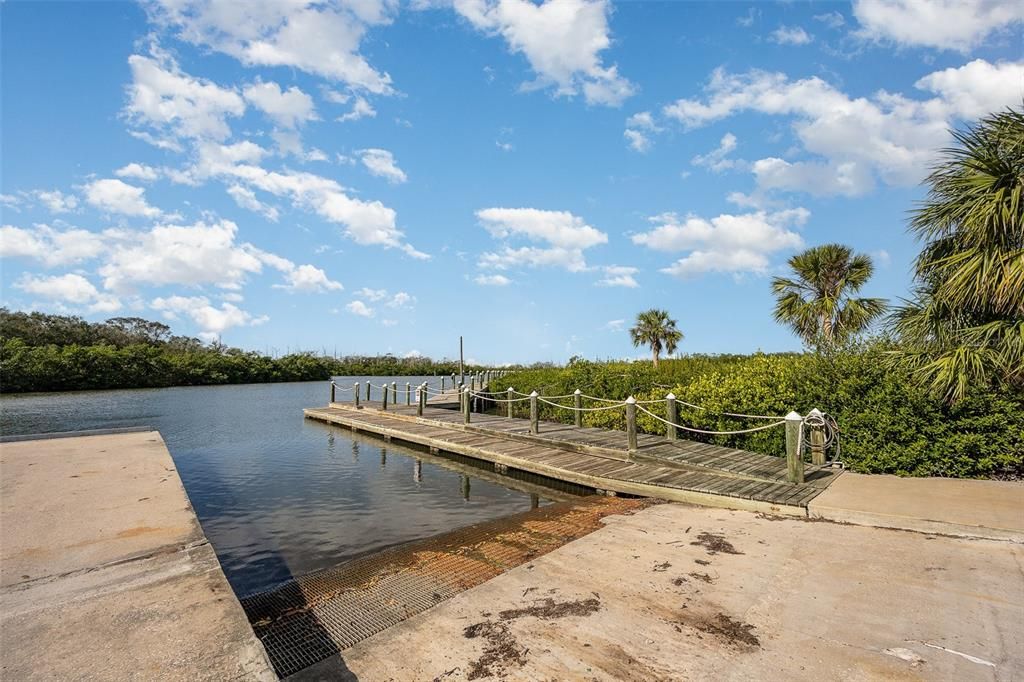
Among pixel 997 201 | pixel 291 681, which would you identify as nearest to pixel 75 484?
pixel 291 681

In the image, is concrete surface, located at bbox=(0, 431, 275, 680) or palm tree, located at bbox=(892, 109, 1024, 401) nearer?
concrete surface, located at bbox=(0, 431, 275, 680)

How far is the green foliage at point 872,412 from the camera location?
734 cm

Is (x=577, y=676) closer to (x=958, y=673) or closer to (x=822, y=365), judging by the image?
(x=958, y=673)

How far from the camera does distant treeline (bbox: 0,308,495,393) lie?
134ft

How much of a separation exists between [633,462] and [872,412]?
164 inches

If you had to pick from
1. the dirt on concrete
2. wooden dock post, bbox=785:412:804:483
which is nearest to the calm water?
the dirt on concrete

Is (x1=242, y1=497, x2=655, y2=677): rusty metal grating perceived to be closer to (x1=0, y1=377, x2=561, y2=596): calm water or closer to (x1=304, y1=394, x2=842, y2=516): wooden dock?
(x1=0, y1=377, x2=561, y2=596): calm water

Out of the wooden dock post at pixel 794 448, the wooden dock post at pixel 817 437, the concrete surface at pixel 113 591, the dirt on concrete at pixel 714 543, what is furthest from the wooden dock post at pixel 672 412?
the concrete surface at pixel 113 591

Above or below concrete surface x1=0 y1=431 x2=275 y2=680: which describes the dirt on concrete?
below

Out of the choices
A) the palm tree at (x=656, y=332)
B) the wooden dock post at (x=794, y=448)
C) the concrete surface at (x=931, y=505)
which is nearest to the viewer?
the concrete surface at (x=931, y=505)

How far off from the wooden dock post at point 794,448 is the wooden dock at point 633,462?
14 cm

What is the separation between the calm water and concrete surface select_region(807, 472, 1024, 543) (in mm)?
4991

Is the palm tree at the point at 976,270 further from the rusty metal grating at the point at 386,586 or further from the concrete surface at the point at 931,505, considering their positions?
the rusty metal grating at the point at 386,586

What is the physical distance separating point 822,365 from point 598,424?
679 centimetres
